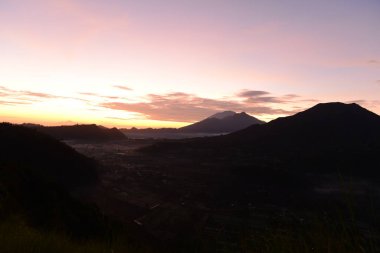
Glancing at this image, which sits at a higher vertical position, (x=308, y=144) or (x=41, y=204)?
(x=308, y=144)

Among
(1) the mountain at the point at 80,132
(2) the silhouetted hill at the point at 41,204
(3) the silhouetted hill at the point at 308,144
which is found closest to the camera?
(2) the silhouetted hill at the point at 41,204

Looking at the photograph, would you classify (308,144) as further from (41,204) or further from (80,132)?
(80,132)

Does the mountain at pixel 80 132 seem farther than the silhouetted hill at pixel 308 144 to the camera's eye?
Yes

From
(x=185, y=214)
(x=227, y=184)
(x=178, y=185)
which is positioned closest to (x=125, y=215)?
(x=185, y=214)

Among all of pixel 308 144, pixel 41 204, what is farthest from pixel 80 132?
pixel 41 204

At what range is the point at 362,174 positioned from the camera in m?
81.9

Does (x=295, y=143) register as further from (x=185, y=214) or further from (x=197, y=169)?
(x=185, y=214)

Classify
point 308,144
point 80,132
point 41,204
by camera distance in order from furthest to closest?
point 80,132, point 308,144, point 41,204

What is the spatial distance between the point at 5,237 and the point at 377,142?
392ft

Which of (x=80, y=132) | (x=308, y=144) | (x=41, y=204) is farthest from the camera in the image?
(x=80, y=132)

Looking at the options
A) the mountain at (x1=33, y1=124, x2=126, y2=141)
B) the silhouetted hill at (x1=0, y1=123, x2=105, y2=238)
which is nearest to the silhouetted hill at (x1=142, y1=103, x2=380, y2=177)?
the silhouetted hill at (x1=0, y1=123, x2=105, y2=238)

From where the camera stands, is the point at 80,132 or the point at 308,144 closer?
the point at 308,144

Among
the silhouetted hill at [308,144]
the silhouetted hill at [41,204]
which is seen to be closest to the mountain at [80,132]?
the silhouetted hill at [308,144]

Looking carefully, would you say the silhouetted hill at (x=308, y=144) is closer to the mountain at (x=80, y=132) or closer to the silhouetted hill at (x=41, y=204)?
the silhouetted hill at (x=41, y=204)
